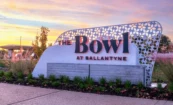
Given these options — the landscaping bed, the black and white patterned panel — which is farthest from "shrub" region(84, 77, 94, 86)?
the black and white patterned panel

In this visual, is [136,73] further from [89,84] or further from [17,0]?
[17,0]

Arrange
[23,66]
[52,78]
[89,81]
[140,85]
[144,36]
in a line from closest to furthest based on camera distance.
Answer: [140,85]
[89,81]
[144,36]
[52,78]
[23,66]

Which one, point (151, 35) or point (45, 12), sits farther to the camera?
point (45, 12)

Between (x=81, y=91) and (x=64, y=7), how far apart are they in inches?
247

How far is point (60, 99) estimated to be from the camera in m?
8.51

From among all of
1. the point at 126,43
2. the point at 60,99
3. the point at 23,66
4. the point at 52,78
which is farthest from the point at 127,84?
the point at 23,66

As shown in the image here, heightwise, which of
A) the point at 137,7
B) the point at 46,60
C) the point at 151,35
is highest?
the point at 137,7

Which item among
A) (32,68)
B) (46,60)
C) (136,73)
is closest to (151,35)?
(136,73)

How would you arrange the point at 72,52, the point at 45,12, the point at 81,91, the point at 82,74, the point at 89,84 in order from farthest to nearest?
the point at 45,12
the point at 72,52
the point at 82,74
the point at 89,84
the point at 81,91

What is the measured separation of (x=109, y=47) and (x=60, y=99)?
4371 millimetres

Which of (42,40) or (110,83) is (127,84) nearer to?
(110,83)

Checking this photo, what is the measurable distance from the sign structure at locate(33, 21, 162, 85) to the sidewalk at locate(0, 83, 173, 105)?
2.63m

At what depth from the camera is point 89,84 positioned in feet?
35.5

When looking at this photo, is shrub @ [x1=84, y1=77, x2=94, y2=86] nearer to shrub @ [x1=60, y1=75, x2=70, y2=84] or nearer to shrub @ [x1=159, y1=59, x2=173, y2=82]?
shrub @ [x1=60, y1=75, x2=70, y2=84]
